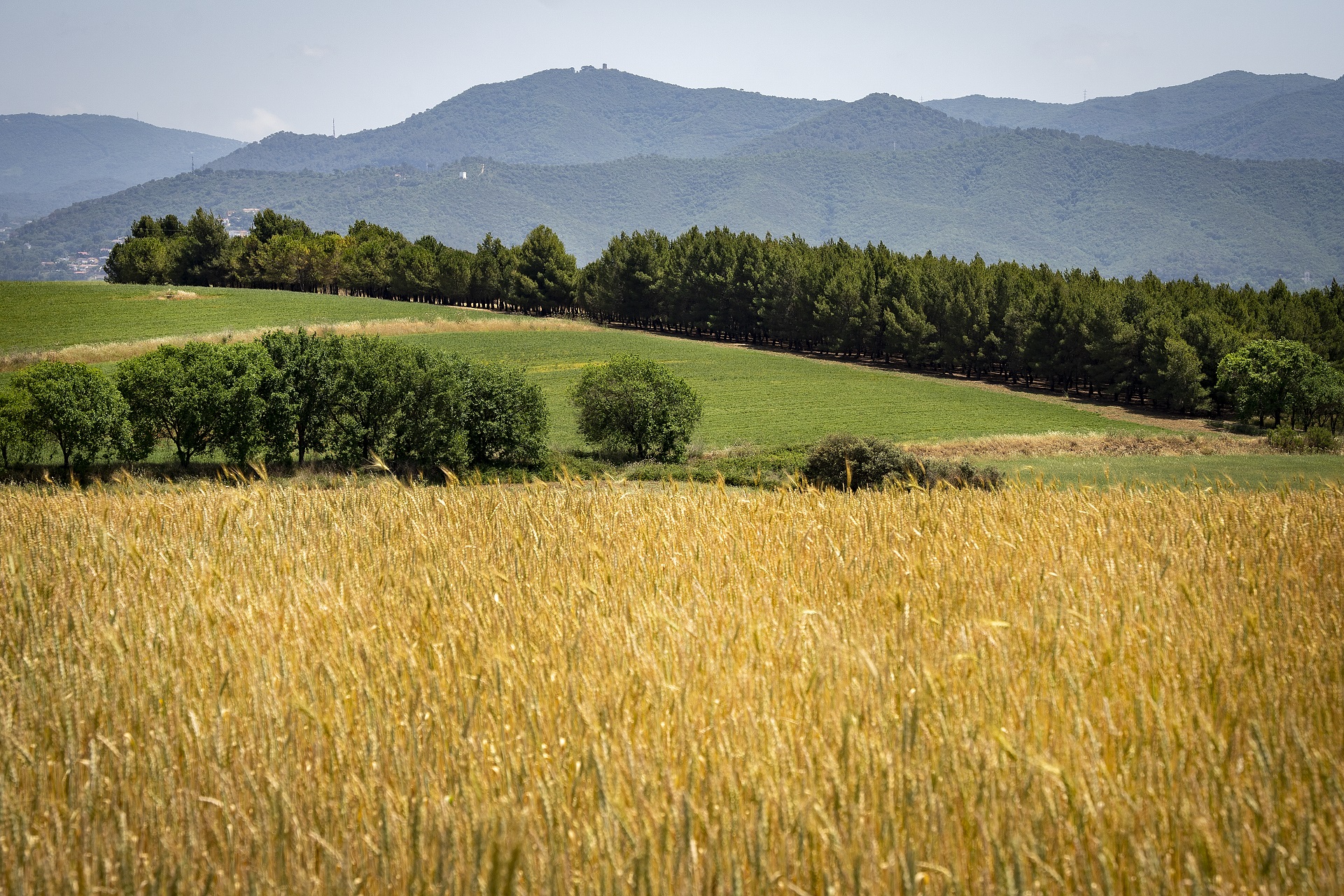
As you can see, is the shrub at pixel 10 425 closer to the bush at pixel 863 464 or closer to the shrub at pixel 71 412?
the shrub at pixel 71 412

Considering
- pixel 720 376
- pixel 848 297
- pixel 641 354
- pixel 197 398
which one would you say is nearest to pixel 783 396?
pixel 720 376

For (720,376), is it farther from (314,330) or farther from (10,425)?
(10,425)

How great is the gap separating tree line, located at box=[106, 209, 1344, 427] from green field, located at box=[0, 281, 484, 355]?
22458 mm

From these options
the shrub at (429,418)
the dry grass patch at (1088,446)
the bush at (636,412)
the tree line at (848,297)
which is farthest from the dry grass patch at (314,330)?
the dry grass patch at (1088,446)

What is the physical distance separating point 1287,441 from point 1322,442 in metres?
1.69

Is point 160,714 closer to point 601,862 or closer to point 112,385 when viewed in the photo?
point 601,862

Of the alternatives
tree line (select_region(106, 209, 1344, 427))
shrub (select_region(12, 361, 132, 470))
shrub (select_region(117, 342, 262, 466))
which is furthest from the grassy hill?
shrub (select_region(12, 361, 132, 470))

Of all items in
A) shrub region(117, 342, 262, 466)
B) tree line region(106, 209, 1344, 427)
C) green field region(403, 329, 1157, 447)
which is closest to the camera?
shrub region(117, 342, 262, 466)

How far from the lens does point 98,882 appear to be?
289 cm

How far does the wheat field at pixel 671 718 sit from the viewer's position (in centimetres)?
279

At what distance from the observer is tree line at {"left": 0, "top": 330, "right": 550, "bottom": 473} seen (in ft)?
123

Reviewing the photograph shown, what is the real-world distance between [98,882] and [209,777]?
53cm

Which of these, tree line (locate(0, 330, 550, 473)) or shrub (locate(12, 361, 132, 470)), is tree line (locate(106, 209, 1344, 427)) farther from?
shrub (locate(12, 361, 132, 470))

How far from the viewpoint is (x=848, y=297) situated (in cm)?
10412
